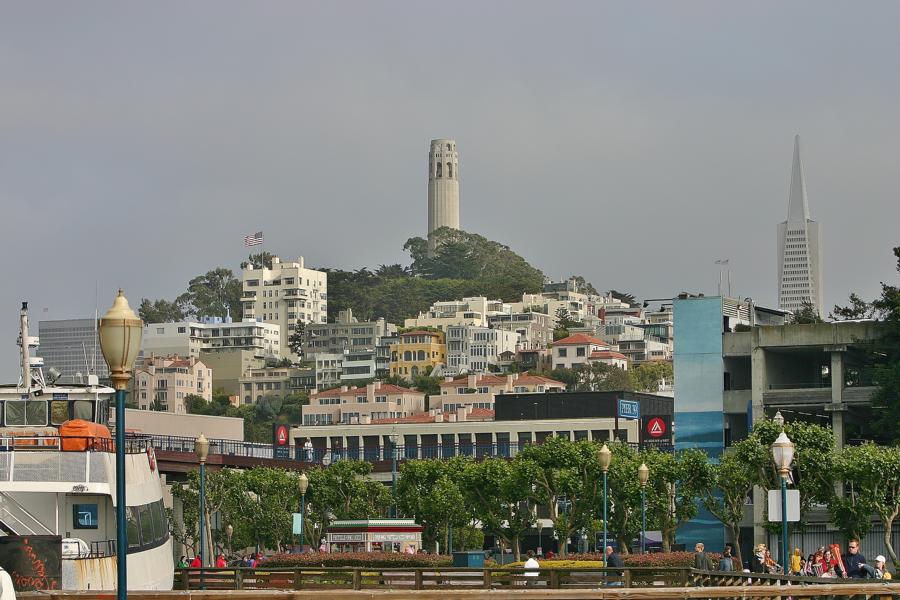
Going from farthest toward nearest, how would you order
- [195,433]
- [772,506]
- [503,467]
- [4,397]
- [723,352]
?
[195,433] < [723,352] < [503,467] < [4,397] < [772,506]

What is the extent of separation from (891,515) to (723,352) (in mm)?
22980

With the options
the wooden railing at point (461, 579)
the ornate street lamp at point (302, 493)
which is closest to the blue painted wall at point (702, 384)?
the ornate street lamp at point (302, 493)

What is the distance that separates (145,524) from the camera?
3700 cm

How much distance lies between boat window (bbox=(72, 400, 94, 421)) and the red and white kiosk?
20310 millimetres

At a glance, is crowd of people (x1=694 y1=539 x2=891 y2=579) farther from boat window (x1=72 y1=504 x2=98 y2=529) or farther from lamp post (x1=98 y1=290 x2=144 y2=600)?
lamp post (x1=98 y1=290 x2=144 y2=600)

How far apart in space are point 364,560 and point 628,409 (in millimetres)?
63436

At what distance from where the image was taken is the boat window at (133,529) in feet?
117

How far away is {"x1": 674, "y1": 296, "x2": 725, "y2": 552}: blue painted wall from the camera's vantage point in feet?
283

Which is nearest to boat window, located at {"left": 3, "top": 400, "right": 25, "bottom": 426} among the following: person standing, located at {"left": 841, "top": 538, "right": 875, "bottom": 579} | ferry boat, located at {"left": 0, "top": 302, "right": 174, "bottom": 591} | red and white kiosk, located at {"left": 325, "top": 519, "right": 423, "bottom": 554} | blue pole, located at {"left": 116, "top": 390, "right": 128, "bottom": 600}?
ferry boat, located at {"left": 0, "top": 302, "right": 174, "bottom": 591}

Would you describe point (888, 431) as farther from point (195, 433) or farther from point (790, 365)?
point (195, 433)

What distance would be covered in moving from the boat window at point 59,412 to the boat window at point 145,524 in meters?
4.65

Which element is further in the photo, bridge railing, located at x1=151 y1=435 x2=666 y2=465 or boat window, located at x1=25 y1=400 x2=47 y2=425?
bridge railing, located at x1=151 y1=435 x2=666 y2=465

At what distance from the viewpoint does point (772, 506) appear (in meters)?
36.8

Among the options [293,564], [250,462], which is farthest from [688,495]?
[250,462]
